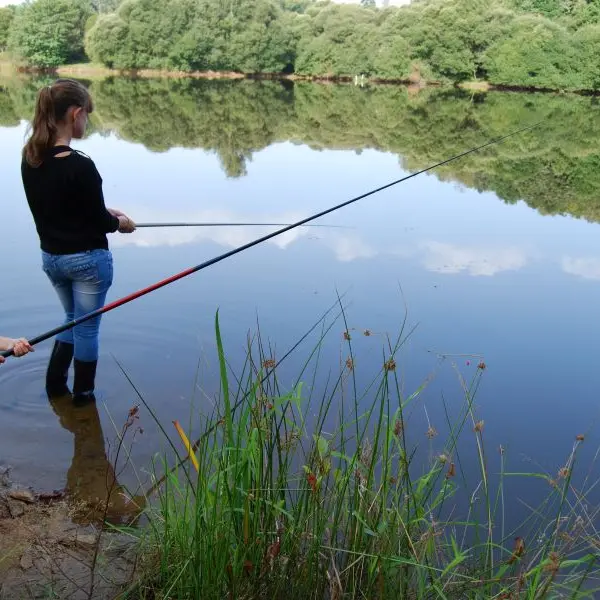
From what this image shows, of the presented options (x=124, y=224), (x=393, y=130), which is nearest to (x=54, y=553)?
(x=124, y=224)

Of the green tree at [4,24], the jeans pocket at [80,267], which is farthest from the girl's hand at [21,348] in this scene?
the green tree at [4,24]

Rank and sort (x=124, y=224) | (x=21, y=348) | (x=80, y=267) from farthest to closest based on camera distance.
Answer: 1. (x=124, y=224)
2. (x=80, y=267)
3. (x=21, y=348)

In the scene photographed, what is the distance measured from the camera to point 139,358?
13.3 ft

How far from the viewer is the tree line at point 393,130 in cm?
1121

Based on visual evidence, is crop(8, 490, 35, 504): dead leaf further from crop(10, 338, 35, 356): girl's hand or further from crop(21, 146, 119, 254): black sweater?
crop(21, 146, 119, 254): black sweater

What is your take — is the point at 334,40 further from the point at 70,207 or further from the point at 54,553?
the point at 54,553

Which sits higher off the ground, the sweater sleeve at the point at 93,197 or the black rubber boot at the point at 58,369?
the sweater sleeve at the point at 93,197

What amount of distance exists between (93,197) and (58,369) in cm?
98

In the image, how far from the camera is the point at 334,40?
141 feet

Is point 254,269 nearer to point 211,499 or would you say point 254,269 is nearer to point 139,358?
point 139,358

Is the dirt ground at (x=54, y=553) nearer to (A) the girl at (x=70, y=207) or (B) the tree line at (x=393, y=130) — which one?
(A) the girl at (x=70, y=207)

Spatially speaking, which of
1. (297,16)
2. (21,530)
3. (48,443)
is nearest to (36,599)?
(21,530)

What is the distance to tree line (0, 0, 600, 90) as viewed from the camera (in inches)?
1494

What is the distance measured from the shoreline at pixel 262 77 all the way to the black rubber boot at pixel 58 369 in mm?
37721
